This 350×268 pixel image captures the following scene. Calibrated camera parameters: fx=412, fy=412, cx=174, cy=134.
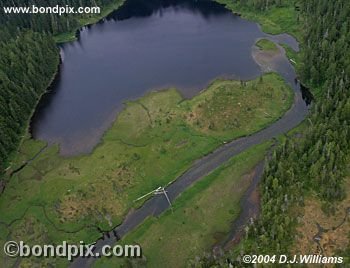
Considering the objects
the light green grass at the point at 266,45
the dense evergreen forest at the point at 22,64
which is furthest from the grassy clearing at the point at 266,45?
the dense evergreen forest at the point at 22,64

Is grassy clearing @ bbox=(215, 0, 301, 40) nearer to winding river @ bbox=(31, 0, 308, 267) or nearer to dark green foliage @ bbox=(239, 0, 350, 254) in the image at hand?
winding river @ bbox=(31, 0, 308, 267)

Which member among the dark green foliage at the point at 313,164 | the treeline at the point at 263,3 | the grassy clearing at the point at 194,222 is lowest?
the grassy clearing at the point at 194,222

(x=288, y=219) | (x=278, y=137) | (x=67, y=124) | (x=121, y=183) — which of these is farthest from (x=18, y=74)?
(x=288, y=219)

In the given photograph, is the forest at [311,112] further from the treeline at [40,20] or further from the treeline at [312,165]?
the treeline at [40,20]

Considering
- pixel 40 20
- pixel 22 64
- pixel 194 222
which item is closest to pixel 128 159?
pixel 194 222

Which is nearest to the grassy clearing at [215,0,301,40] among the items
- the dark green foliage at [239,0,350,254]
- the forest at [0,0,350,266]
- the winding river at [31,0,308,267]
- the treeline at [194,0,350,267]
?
the forest at [0,0,350,266]

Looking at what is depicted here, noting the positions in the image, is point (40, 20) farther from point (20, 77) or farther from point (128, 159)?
point (128, 159)

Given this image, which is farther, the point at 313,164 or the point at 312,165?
the point at 313,164
